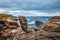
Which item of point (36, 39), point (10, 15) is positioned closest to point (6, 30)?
point (10, 15)

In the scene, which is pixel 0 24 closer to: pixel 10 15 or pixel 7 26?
pixel 7 26

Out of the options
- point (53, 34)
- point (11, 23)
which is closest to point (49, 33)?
point (53, 34)

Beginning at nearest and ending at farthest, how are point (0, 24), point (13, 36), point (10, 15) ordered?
point (0, 24)
point (13, 36)
point (10, 15)

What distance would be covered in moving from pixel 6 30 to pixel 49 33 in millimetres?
6272

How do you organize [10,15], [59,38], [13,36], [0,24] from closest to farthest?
[59,38], [0,24], [13,36], [10,15]

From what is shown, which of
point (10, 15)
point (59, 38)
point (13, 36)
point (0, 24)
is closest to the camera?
point (59, 38)

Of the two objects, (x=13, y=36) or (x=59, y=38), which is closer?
(x=59, y=38)

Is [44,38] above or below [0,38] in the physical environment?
above

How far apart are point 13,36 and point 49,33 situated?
642 cm

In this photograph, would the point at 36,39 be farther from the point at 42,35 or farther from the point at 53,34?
the point at 53,34

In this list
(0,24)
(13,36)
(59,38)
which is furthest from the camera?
(13,36)

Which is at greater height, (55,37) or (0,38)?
(55,37)

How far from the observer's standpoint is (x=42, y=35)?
5.77m

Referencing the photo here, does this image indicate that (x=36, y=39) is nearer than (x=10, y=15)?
Yes
